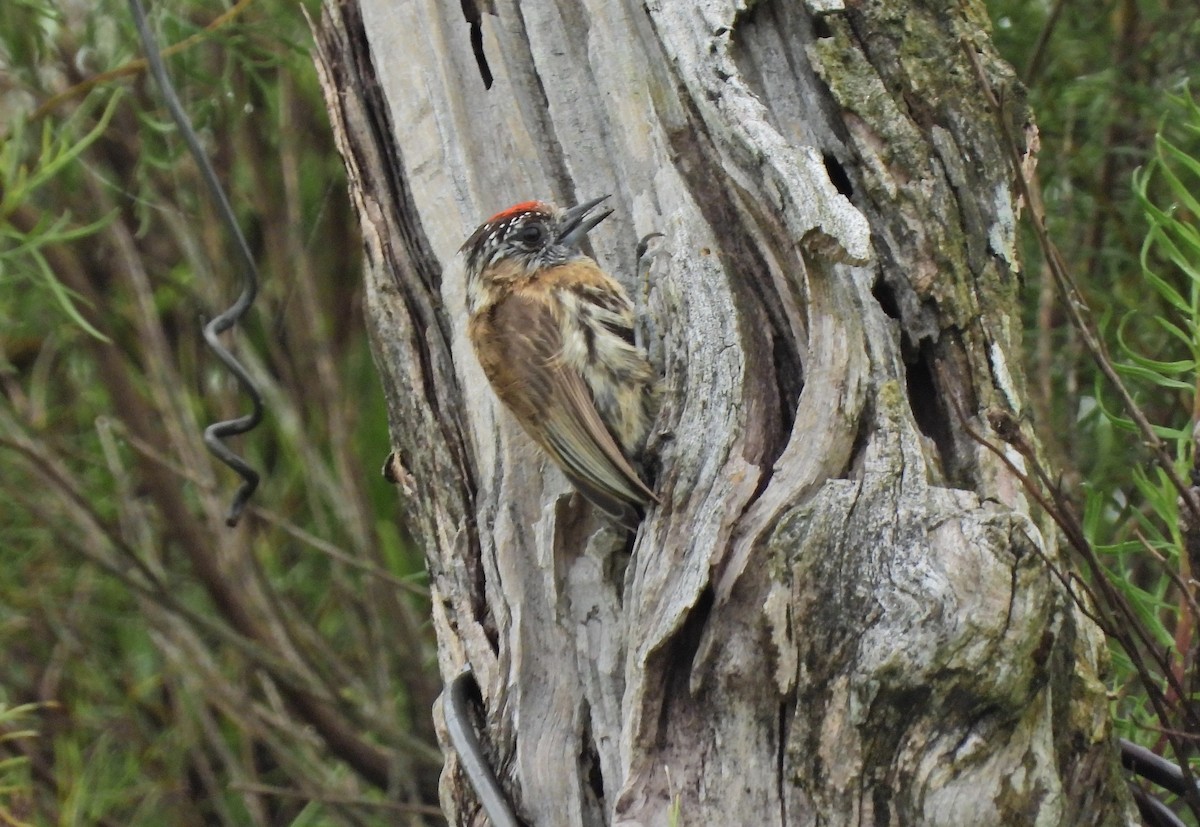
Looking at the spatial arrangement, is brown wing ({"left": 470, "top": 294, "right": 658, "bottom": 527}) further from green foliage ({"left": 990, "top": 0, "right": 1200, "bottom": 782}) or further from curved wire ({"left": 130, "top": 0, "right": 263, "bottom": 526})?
green foliage ({"left": 990, "top": 0, "right": 1200, "bottom": 782})

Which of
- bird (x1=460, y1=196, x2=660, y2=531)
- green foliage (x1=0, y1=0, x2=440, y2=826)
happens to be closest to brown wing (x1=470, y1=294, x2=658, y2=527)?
bird (x1=460, y1=196, x2=660, y2=531)

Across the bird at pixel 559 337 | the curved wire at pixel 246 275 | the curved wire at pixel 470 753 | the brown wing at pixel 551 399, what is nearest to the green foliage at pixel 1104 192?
the bird at pixel 559 337

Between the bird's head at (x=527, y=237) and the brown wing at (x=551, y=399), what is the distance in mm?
101

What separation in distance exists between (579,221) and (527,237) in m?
0.16

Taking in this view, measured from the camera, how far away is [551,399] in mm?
3127

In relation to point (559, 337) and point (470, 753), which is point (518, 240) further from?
point (470, 753)

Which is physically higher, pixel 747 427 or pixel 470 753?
pixel 747 427

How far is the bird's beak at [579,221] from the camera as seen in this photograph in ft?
10.8

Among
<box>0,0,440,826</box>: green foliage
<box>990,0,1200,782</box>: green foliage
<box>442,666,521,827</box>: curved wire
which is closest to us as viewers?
<box>442,666,521,827</box>: curved wire

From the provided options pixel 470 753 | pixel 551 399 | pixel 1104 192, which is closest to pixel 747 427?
pixel 551 399

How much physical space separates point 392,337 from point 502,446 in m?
0.43

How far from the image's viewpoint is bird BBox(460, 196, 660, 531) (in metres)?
3.06

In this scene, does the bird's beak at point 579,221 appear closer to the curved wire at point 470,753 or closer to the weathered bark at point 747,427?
the weathered bark at point 747,427

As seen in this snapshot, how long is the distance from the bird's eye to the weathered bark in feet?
0.29
